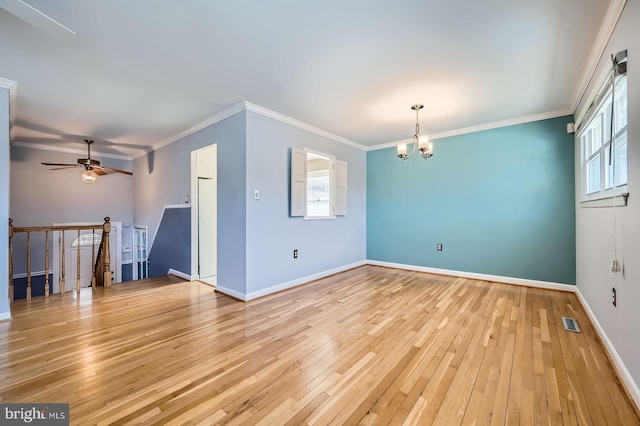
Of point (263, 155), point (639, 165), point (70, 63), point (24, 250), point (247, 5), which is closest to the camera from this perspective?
point (639, 165)

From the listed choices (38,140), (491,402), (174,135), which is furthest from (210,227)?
(491,402)

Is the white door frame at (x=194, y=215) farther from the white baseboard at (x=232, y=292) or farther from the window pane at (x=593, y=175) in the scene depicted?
the window pane at (x=593, y=175)

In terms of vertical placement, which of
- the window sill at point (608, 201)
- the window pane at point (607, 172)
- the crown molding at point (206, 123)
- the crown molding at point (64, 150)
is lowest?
the window sill at point (608, 201)

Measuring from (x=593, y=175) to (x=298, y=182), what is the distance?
3.50 meters

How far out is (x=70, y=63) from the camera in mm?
2467

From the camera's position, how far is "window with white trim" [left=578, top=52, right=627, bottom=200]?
194cm

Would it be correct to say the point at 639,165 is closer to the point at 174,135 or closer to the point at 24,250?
the point at 174,135

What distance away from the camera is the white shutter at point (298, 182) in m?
4.05

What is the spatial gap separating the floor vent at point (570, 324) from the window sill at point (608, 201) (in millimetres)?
1190

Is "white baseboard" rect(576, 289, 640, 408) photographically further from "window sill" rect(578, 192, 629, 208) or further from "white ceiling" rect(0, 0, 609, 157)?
"white ceiling" rect(0, 0, 609, 157)

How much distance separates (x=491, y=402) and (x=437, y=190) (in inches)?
147

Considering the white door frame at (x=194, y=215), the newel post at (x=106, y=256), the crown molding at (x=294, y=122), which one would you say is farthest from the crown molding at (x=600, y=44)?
the newel post at (x=106, y=256)

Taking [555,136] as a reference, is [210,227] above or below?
below

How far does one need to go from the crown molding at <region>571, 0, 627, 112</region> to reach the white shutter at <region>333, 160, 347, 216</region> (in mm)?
3303
